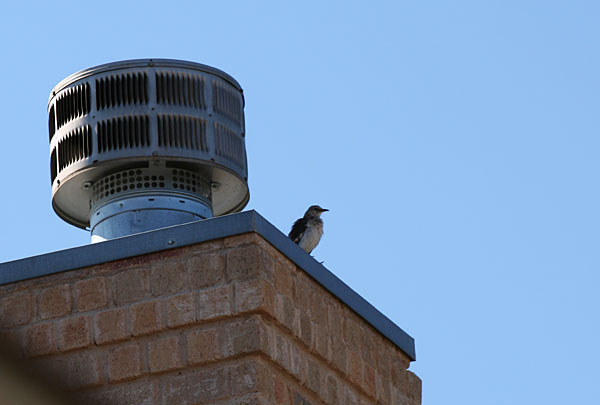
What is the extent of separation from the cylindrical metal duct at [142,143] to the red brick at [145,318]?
1.06 metres

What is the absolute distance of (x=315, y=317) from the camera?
722cm

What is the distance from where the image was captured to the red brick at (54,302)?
6938 millimetres

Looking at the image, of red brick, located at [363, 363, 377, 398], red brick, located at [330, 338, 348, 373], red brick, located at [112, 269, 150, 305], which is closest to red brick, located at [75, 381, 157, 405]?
red brick, located at [112, 269, 150, 305]

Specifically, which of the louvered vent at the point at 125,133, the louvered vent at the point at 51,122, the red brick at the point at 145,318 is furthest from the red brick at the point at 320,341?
the louvered vent at the point at 51,122

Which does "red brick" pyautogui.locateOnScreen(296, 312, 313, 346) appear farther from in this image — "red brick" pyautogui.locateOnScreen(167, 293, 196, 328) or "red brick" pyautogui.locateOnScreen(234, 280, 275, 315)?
"red brick" pyautogui.locateOnScreen(167, 293, 196, 328)

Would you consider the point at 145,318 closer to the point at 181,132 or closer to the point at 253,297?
the point at 253,297

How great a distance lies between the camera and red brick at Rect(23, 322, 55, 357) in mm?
6820

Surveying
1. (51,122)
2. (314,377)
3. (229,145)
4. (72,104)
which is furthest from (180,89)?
(314,377)

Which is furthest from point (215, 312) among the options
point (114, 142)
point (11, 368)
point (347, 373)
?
point (11, 368)

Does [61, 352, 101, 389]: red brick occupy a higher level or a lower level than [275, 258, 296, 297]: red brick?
lower

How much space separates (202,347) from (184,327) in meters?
0.20

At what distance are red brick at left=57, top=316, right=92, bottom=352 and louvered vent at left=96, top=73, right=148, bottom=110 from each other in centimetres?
187

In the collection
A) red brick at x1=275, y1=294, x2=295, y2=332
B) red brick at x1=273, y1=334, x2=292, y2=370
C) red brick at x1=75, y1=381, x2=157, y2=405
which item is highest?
red brick at x1=275, y1=294, x2=295, y2=332

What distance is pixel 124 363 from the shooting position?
21.8ft
